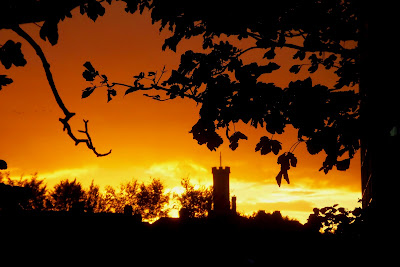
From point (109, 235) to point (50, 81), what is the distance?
2059 centimetres

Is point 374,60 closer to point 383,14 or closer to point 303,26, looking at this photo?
point 383,14

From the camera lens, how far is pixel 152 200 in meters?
72.4

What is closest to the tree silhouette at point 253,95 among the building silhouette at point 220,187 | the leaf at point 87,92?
the leaf at point 87,92

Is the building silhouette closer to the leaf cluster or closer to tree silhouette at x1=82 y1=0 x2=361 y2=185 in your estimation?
tree silhouette at x1=82 y1=0 x2=361 y2=185

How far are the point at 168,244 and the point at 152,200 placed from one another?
4605cm

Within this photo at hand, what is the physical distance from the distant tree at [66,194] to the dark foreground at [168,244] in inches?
1429

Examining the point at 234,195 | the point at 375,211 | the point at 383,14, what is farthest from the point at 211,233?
the point at 234,195

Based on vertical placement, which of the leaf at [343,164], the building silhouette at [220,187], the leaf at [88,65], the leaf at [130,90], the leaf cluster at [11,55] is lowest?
the leaf at [343,164]

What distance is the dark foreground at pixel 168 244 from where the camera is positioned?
521cm

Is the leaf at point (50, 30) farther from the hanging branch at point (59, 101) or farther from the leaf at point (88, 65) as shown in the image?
the leaf at point (88, 65)

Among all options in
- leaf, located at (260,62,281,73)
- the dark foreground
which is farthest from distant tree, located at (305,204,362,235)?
leaf, located at (260,62,281,73)

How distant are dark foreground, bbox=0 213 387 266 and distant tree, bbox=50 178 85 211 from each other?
36303 mm

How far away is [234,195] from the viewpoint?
211 feet

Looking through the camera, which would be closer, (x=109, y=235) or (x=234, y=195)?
(x=109, y=235)
